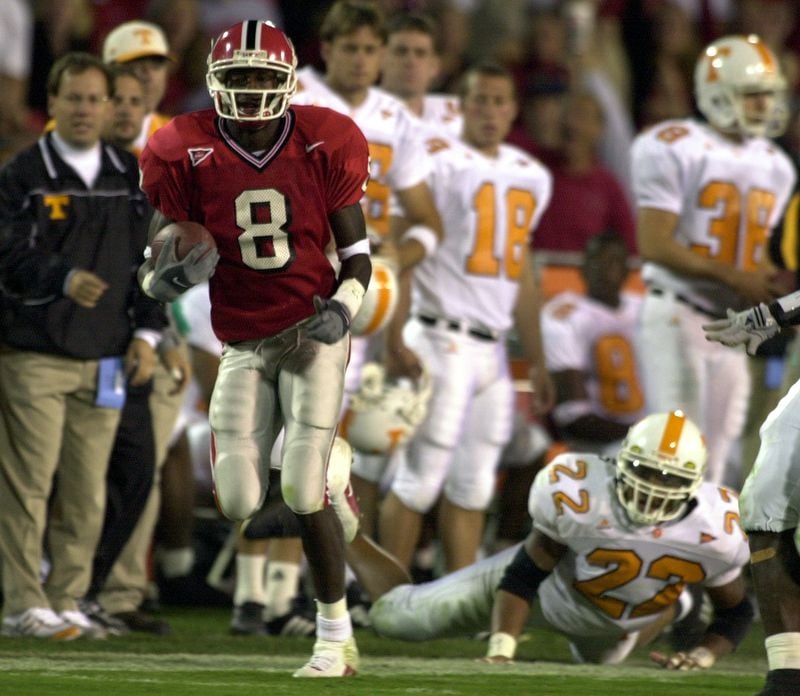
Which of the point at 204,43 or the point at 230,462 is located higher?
the point at 204,43

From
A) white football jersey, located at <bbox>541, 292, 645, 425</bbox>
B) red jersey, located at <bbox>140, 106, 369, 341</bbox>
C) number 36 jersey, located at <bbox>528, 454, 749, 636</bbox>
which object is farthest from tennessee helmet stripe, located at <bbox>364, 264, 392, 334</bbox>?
white football jersey, located at <bbox>541, 292, 645, 425</bbox>

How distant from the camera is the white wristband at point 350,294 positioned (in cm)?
489

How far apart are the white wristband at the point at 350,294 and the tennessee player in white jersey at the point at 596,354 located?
11.1 ft

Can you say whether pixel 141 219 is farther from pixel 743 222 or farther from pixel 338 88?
pixel 743 222

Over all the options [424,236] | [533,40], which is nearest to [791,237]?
[424,236]

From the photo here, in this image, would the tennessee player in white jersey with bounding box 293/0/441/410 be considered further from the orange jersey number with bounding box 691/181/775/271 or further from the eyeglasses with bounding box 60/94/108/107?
the orange jersey number with bounding box 691/181/775/271

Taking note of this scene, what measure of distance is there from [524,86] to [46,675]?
6458 millimetres

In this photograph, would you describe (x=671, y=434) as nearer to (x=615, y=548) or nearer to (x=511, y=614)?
(x=615, y=548)

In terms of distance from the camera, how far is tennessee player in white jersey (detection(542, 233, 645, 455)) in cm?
828

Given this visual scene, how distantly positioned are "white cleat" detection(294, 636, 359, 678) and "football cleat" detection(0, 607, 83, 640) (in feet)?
4.04

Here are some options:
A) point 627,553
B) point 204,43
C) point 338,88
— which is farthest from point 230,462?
point 204,43

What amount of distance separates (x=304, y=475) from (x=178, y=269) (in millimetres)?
647

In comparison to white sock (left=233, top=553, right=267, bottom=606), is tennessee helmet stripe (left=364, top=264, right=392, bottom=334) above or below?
above

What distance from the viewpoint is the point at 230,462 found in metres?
4.96
